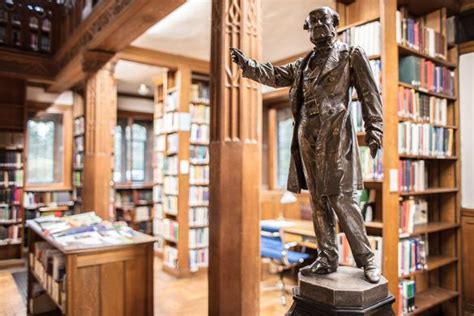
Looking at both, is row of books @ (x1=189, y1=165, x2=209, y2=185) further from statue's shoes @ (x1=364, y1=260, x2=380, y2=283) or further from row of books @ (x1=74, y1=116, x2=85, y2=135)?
statue's shoes @ (x1=364, y1=260, x2=380, y2=283)

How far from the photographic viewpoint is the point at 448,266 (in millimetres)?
3359

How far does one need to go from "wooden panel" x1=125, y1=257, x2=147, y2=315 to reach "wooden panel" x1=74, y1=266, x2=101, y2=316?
0.20 meters

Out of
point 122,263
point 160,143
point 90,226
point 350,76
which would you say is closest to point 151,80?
point 160,143

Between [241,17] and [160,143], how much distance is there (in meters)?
3.89

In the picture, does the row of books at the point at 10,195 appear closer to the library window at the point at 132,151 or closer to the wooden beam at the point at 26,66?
the wooden beam at the point at 26,66

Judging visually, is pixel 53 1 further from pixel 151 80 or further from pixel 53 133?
pixel 53 133

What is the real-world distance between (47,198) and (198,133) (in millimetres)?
3041

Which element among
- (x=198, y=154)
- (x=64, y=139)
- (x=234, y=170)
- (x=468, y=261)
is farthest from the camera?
(x=64, y=139)

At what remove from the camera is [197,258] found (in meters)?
5.07

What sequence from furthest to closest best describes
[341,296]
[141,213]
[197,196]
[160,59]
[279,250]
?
1. [141,213]
2. [197,196]
3. [160,59]
4. [279,250]
5. [341,296]

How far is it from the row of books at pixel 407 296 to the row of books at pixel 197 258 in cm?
270

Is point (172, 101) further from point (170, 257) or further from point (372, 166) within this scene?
point (372, 166)

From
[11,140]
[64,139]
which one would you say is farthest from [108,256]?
[64,139]

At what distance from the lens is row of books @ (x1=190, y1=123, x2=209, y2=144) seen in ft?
17.1
